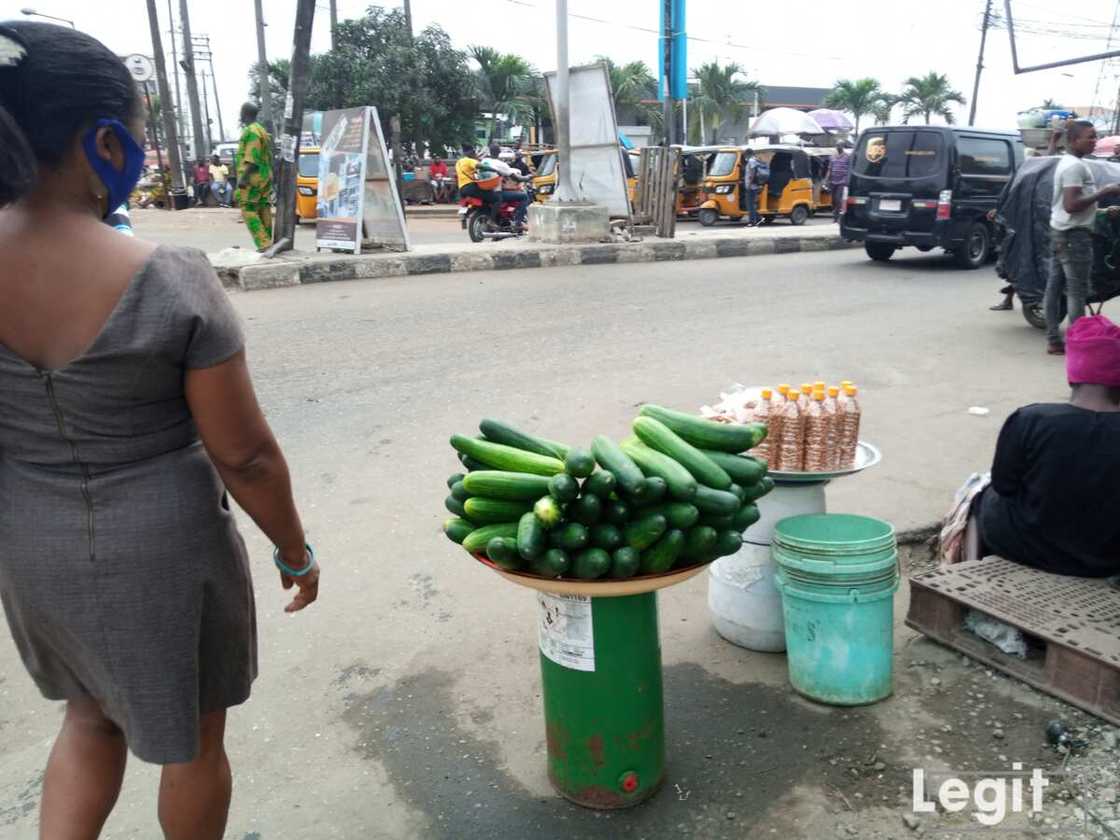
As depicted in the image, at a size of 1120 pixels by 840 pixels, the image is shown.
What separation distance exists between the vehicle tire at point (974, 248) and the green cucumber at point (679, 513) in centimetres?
1191

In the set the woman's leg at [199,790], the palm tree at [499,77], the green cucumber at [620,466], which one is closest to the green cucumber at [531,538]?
the green cucumber at [620,466]

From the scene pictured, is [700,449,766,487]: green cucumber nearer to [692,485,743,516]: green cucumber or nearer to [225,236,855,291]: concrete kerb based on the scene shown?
[692,485,743,516]: green cucumber

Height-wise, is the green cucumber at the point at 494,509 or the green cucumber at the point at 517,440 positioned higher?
the green cucumber at the point at 517,440

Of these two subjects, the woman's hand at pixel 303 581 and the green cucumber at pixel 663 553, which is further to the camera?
the green cucumber at pixel 663 553

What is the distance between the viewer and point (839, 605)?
2.86m

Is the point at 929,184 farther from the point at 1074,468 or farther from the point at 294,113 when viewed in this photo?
the point at 1074,468

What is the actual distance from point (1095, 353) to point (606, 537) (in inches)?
78.4

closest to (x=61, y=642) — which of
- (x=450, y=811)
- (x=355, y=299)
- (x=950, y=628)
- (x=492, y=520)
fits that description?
(x=492, y=520)

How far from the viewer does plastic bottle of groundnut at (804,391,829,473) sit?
119 inches

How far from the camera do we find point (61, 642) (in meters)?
1.80

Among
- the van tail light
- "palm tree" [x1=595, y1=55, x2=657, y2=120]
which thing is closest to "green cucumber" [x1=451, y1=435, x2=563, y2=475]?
the van tail light

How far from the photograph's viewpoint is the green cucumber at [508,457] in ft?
7.81

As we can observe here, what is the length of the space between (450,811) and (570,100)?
13213mm

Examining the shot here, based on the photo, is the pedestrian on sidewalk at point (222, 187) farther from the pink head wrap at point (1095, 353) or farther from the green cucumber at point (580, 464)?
the green cucumber at point (580, 464)
